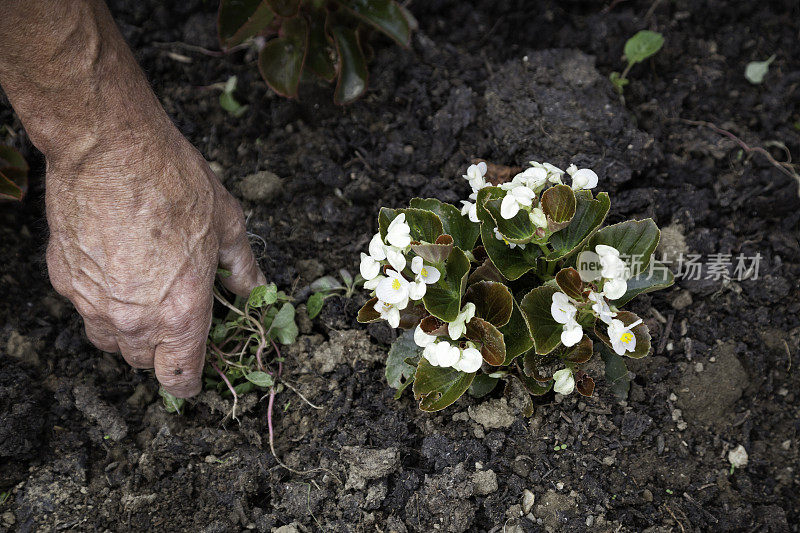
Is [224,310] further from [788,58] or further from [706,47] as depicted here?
[788,58]

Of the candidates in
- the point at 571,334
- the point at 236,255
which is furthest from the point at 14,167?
the point at 571,334

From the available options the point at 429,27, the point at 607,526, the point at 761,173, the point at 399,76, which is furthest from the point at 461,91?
the point at 607,526

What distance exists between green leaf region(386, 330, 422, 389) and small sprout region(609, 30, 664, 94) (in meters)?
1.18

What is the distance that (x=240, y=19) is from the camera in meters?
2.00

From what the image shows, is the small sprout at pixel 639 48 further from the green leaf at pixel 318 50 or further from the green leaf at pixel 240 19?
the green leaf at pixel 240 19

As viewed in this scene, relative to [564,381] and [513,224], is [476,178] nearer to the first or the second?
[513,224]

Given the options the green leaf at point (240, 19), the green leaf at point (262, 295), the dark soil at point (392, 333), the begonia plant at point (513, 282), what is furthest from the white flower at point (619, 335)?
the green leaf at point (240, 19)

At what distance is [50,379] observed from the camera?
5.95 feet

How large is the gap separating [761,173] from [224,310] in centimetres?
178

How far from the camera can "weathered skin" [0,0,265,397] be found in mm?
1465

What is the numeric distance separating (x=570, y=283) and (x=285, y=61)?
1183 millimetres

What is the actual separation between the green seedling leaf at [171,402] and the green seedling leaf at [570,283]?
1.07 metres

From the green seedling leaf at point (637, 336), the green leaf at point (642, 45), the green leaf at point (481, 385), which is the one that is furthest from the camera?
the green leaf at point (642, 45)

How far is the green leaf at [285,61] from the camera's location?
6.65 feet
